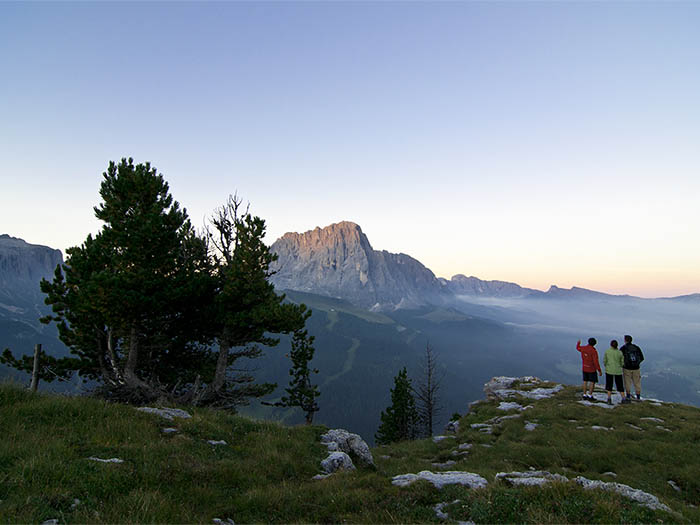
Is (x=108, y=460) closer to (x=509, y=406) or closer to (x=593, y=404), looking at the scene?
(x=509, y=406)

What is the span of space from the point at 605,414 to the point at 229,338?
80.3 feet

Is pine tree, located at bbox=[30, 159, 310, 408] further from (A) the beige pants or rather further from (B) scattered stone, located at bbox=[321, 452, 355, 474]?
(A) the beige pants

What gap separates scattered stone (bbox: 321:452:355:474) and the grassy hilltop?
1.08 feet

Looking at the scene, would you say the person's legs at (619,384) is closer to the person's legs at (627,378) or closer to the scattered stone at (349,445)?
the person's legs at (627,378)

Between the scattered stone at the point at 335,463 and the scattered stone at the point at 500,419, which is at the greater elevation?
the scattered stone at the point at 335,463

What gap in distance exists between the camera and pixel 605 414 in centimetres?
1883

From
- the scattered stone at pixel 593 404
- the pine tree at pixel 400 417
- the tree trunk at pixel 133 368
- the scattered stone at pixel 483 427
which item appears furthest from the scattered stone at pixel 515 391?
the tree trunk at pixel 133 368

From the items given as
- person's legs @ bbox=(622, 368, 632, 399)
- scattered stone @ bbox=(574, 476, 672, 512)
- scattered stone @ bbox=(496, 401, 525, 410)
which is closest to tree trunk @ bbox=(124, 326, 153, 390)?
scattered stone @ bbox=(574, 476, 672, 512)

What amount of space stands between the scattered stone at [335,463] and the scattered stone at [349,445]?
4.20 ft

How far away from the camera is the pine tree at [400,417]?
54469 mm

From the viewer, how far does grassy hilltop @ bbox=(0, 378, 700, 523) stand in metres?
6.35

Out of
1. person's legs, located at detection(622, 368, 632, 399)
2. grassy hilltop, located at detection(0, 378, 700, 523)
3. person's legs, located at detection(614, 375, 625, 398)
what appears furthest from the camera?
person's legs, located at detection(614, 375, 625, 398)

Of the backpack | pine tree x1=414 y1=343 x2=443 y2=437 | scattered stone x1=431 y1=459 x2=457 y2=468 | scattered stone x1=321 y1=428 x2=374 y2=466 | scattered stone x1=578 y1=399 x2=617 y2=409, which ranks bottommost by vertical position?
pine tree x1=414 y1=343 x2=443 y2=437

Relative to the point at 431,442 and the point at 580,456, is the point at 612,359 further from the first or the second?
the point at 431,442
